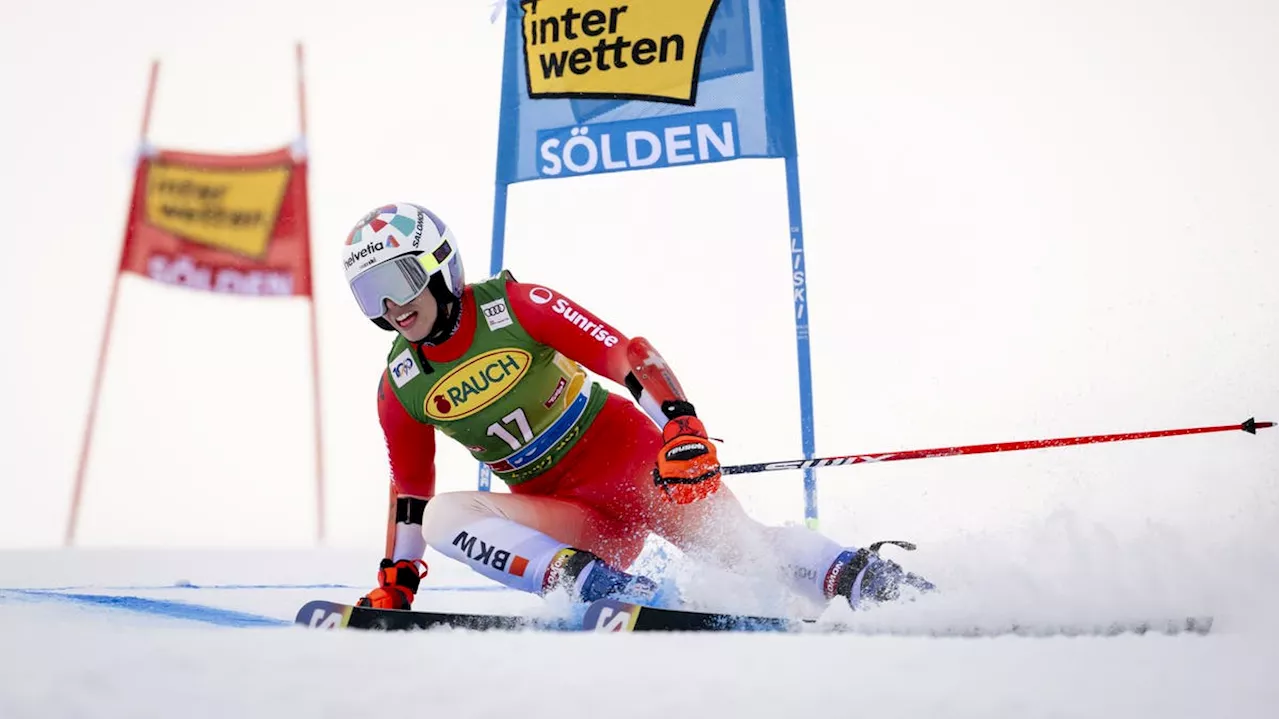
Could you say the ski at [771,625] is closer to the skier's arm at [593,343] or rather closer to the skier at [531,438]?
the skier at [531,438]

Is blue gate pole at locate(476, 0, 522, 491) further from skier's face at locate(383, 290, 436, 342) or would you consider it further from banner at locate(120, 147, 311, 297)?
banner at locate(120, 147, 311, 297)

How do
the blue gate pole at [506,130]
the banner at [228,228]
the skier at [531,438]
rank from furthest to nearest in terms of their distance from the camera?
the banner at [228,228] → the blue gate pole at [506,130] → the skier at [531,438]

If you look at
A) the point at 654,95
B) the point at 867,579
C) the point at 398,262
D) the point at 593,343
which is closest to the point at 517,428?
the point at 593,343

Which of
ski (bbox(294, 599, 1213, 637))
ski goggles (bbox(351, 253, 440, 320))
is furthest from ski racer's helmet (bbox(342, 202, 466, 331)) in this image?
ski (bbox(294, 599, 1213, 637))

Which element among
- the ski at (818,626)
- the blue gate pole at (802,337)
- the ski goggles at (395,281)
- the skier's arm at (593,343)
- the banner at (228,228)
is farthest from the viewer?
the banner at (228,228)

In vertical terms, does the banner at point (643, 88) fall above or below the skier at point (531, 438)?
above

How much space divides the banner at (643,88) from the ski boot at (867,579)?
2191mm

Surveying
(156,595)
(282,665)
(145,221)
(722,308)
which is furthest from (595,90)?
(145,221)

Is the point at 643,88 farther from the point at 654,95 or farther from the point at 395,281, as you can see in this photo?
the point at 395,281

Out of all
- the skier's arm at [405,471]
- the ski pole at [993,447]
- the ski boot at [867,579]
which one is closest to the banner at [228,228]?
the skier's arm at [405,471]

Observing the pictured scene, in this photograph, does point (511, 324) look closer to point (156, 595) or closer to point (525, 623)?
point (525, 623)

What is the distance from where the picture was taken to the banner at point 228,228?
25.2ft

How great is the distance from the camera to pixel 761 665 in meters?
1.72

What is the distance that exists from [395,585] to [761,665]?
1783 mm
